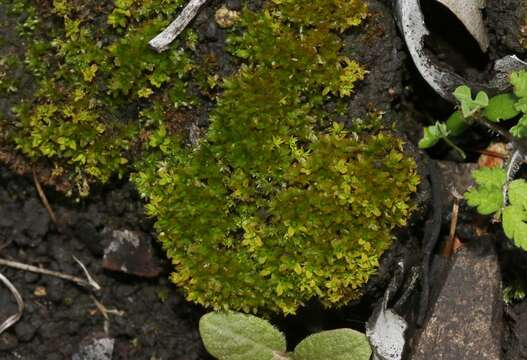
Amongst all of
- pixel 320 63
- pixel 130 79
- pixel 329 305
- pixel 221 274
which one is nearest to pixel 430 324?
pixel 329 305

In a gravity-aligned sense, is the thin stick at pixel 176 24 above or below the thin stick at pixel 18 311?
above

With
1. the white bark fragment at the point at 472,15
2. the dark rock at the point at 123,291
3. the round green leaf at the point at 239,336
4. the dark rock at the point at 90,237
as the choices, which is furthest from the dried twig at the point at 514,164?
the dark rock at the point at 90,237

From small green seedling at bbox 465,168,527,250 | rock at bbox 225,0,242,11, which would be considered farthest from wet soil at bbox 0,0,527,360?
rock at bbox 225,0,242,11

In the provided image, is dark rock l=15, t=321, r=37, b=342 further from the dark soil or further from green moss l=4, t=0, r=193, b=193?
green moss l=4, t=0, r=193, b=193

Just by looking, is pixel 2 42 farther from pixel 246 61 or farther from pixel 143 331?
pixel 143 331

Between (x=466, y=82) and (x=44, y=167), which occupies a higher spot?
(x=466, y=82)

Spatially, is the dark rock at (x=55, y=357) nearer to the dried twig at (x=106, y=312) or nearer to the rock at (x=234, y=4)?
the dried twig at (x=106, y=312)
